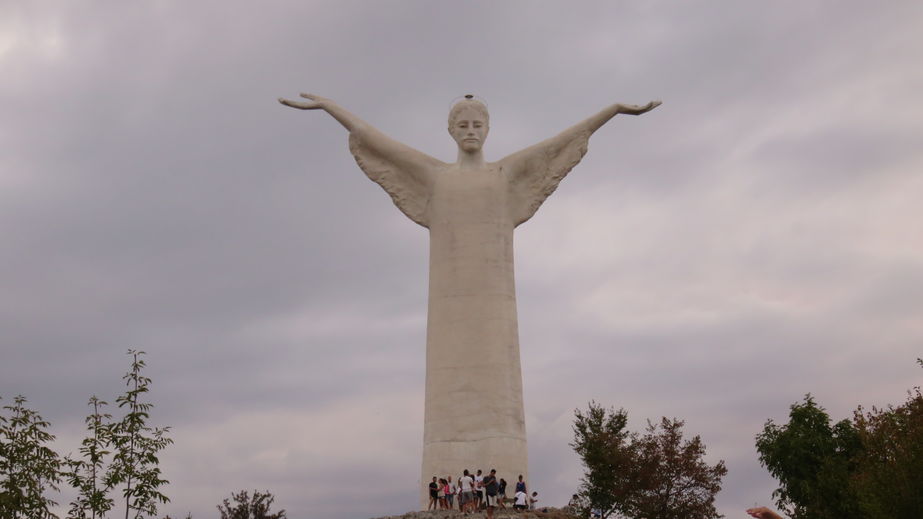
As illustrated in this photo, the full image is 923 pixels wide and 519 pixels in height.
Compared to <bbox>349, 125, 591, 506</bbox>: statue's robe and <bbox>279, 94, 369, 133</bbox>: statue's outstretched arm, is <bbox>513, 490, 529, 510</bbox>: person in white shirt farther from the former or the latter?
<bbox>279, 94, 369, 133</bbox>: statue's outstretched arm

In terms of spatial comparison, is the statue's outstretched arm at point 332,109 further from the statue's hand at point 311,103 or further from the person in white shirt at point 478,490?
the person in white shirt at point 478,490

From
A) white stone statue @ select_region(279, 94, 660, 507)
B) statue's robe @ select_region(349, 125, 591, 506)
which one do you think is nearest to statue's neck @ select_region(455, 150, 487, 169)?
white stone statue @ select_region(279, 94, 660, 507)

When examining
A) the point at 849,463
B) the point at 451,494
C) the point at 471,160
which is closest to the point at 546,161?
the point at 471,160

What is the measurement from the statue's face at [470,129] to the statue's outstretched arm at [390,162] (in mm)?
917

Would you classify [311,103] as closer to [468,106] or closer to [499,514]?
[468,106]

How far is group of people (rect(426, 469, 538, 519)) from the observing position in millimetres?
26797

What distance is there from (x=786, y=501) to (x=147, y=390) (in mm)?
24676

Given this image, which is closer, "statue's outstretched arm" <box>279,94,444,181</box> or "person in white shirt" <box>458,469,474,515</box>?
"person in white shirt" <box>458,469,474,515</box>

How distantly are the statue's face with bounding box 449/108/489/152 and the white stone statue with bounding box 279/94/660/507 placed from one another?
0.09 ft

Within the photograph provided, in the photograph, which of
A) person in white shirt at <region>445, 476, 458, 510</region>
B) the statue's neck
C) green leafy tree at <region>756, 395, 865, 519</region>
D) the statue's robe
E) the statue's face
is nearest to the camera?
person in white shirt at <region>445, 476, 458, 510</region>

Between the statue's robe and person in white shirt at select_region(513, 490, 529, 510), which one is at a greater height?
the statue's robe

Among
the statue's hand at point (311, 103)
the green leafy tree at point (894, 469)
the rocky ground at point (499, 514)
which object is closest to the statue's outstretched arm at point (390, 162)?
the statue's hand at point (311, 103)

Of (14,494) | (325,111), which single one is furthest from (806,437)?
(14,494)

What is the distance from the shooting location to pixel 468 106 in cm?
3150
